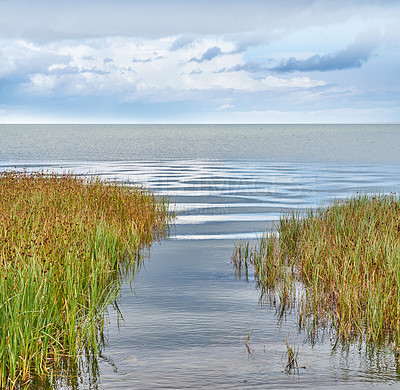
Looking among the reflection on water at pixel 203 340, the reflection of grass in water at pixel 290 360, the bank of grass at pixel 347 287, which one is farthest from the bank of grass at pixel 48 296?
the bank of grass at pixel 347 287

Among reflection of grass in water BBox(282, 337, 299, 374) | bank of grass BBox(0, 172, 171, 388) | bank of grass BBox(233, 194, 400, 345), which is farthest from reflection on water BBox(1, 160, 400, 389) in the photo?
bank of grass BBox(0, 172, 171, 388)

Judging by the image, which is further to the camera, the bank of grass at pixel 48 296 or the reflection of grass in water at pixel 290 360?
the reflection of grass in water at pixel 290 360

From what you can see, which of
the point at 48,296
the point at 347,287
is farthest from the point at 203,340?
the point at 48,296

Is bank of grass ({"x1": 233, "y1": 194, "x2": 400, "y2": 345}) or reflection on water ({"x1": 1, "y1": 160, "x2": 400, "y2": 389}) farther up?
bank of grass ({"x1": 233, "y1": 194, "x2": 400, "y2": 345})

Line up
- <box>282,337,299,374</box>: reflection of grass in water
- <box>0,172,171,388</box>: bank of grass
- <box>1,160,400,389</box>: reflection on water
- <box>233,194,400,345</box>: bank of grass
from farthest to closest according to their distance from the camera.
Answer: <box>233,194,400,345</box>: bank of grass < <box>282,337,299,374</box>: reflection of grass in water < <box>1,160,400,389</box>: reflection on water < <box>0,172,171,388</box>: bank of grass

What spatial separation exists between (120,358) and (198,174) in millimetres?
43296

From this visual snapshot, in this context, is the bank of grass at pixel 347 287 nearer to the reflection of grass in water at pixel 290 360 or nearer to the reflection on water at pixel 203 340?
the reflection on water at pixel 203 340

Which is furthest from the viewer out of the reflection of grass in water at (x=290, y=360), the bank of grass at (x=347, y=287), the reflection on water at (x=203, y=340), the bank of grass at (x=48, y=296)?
the bank of grass at (x=347, y=287)

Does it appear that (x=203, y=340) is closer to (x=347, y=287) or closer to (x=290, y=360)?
(x=290, y=360)

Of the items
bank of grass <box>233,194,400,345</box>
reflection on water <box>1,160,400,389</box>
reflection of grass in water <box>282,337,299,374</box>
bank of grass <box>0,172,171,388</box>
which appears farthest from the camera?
bank of grass <box>233,194,400,345</box>

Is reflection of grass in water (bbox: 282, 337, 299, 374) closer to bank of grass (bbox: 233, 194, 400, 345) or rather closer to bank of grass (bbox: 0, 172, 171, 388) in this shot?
bank of grass (bbox: 233, 194, 400, 345)

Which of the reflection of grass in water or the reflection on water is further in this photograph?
the reflection of grass in water

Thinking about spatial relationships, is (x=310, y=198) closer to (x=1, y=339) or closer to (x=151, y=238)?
(x=151, y=238)

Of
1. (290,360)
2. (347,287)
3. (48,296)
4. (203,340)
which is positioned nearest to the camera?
(48,296)
